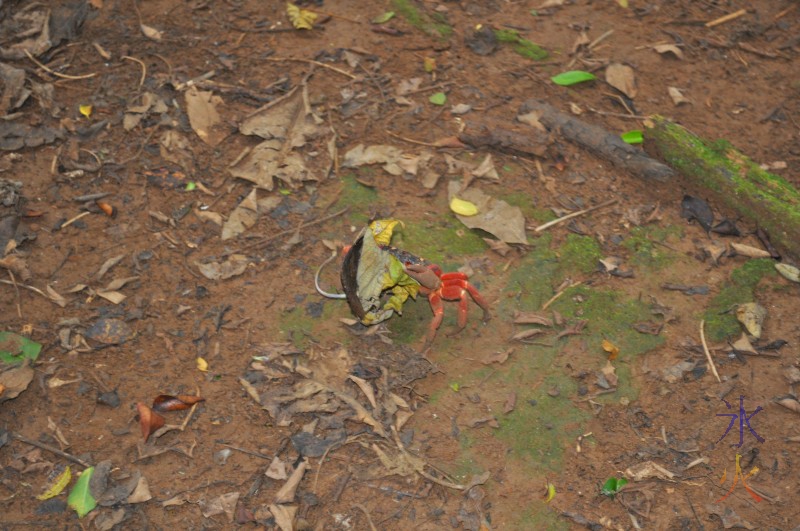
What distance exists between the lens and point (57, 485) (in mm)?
4086

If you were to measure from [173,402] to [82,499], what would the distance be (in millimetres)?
716

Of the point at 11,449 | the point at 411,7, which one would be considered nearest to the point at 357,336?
the point at 11,449

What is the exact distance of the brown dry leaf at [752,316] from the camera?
189 inches

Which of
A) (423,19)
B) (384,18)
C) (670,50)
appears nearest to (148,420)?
(384,18)

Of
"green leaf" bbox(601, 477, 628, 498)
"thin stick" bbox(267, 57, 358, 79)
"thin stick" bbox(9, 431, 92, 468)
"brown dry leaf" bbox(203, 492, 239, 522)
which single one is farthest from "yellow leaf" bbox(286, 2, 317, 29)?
"green leaf" bbox(601, 477, 628, 498)

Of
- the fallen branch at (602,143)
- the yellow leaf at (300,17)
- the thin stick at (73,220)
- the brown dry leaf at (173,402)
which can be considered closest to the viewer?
the brown dry leaf at (173,402)

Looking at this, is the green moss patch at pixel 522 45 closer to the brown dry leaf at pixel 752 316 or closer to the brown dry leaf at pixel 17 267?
the brown dry leaf at pixel 752 316

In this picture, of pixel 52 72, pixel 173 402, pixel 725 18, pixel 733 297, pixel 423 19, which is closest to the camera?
pixel 173 402

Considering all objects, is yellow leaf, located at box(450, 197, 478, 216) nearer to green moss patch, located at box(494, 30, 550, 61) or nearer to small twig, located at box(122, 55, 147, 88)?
green moss patch, located at box(494, 30, 550, 61)

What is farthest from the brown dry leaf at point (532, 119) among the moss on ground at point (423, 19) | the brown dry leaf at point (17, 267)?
the brown dry leaf at point (17, 267)

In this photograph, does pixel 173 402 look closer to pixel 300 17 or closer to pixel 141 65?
pixel 141 65

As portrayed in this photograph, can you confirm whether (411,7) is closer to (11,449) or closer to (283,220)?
(283,220)

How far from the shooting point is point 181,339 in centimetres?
475

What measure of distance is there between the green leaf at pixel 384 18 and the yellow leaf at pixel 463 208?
2213 mm
